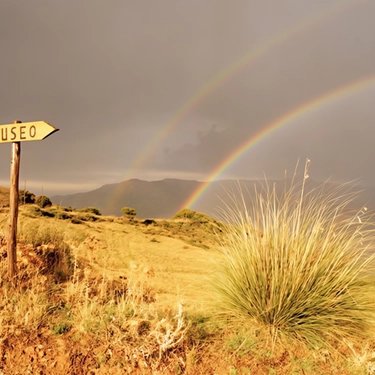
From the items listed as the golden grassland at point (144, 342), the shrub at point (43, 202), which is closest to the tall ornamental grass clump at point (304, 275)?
the golden grassland at point (144, 342)

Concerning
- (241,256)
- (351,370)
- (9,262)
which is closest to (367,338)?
(351,370)

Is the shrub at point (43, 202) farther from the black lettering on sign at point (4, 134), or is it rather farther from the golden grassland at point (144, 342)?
the golden grassland at point (144, 342)

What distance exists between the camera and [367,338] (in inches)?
171

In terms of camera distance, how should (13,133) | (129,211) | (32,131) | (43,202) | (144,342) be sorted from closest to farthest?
(144,342)
(32,131)
(13,133)
(43,202)
(129,211)

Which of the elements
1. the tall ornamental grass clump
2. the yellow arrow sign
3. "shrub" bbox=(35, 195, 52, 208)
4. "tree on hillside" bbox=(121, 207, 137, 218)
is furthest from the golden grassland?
"tree on hillside" bbox=(121, 207, 137, 218)

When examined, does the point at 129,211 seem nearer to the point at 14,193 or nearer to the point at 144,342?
the point at 14,193

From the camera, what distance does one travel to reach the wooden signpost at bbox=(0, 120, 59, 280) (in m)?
5.35

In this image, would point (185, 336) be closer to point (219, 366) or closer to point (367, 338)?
point (219, 366)

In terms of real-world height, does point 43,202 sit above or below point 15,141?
below

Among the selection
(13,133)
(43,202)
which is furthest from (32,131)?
(43,202)

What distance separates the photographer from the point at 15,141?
5.55 metres

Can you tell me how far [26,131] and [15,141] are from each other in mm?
276

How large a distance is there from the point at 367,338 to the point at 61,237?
6.83 metres

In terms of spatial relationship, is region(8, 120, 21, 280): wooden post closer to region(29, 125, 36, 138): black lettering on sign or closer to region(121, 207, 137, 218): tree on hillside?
region(29, 125, 36, 138): black lettering on sign
